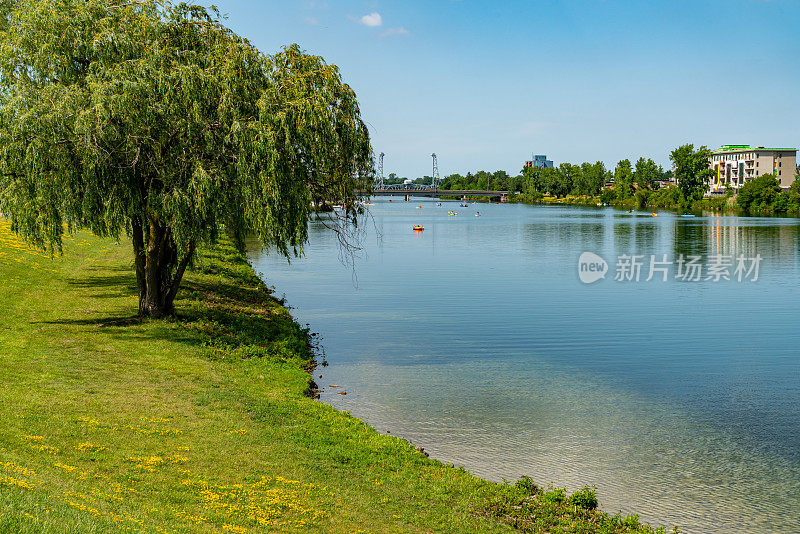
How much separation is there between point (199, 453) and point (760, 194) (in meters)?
166

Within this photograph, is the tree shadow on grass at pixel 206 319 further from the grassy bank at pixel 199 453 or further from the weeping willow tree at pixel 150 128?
the weeping willow tree at pixel 150 128

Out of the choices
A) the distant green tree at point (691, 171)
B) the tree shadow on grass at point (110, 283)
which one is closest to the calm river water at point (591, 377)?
the tree shadow on grass at point (110, 283)

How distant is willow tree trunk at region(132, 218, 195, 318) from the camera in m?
25.5

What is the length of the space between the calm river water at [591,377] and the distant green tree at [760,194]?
113 m

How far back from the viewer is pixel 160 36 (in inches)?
941

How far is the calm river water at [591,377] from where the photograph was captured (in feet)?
52.9

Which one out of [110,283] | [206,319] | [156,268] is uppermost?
[156,268]

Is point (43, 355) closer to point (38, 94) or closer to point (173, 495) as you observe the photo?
point (38, 94)

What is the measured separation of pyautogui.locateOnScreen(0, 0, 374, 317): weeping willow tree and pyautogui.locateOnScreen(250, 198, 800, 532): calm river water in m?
7.25

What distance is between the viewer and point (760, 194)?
154 metres

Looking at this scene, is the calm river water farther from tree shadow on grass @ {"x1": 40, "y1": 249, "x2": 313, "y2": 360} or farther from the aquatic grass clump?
tree shadow on grass @ {"x1": 40, "y1": 249, "x2": 313, "y2": 360}

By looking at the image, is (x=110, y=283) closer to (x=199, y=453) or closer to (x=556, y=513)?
(x=199, y=453)

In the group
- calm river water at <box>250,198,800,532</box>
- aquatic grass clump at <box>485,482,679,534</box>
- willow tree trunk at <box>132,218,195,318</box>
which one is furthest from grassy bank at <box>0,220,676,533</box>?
calm river water at <box>250,198,800,532</box>

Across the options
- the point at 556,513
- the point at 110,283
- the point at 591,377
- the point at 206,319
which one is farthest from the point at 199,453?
the point at 110,283
